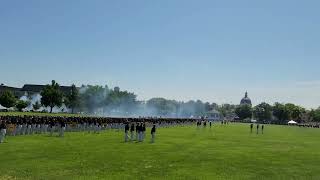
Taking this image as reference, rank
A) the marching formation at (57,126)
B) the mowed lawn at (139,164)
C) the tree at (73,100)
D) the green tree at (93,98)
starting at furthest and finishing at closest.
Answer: the green tree at (93,98) < the tree at (73,100) < the marching formation at (57,126) < the mowed lawn at (139,164)

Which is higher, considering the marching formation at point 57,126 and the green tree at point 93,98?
the green tree at point 93,98

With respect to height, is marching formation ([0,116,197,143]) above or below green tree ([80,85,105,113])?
below

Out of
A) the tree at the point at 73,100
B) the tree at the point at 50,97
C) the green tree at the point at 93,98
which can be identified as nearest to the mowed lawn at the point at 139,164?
the tree at the point at 50,97

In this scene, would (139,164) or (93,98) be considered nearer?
(139,164)

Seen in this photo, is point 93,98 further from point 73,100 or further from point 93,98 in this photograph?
point 73,100

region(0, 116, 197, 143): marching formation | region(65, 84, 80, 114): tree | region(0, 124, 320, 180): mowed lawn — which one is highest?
region(65, 84, 80, 114): tree

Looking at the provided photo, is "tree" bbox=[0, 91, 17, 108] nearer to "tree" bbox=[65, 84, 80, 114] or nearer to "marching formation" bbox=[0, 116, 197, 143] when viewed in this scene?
"tree" bbox=[65, 84, 80, 114]

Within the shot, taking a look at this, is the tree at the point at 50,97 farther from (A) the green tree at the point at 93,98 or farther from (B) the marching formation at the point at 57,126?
(B) the marching formation at the point at 57,126

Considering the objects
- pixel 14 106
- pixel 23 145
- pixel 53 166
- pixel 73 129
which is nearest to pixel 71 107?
pixel 14 106

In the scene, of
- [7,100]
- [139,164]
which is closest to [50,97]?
[7,100]

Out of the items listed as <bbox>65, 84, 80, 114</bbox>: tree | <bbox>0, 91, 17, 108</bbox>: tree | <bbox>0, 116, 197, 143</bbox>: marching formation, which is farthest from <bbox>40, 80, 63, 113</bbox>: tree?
<bbox>0, 116, 197, 143</bbox>: marching formation

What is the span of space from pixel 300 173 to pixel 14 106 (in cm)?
11783

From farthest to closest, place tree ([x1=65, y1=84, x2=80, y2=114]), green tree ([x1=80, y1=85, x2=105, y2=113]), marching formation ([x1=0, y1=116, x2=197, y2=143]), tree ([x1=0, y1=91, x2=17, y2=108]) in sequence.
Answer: green tree ([x1=80, y1=85, x2=105, y2=113]), tree ([x1=65, y1=84, x2=80, y2=114]), tree ([x1=0, y1=91, x2=17, y2=108]), marching formation ([x1=0, y1=116, x2=197, y2=143])

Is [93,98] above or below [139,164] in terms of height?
above
